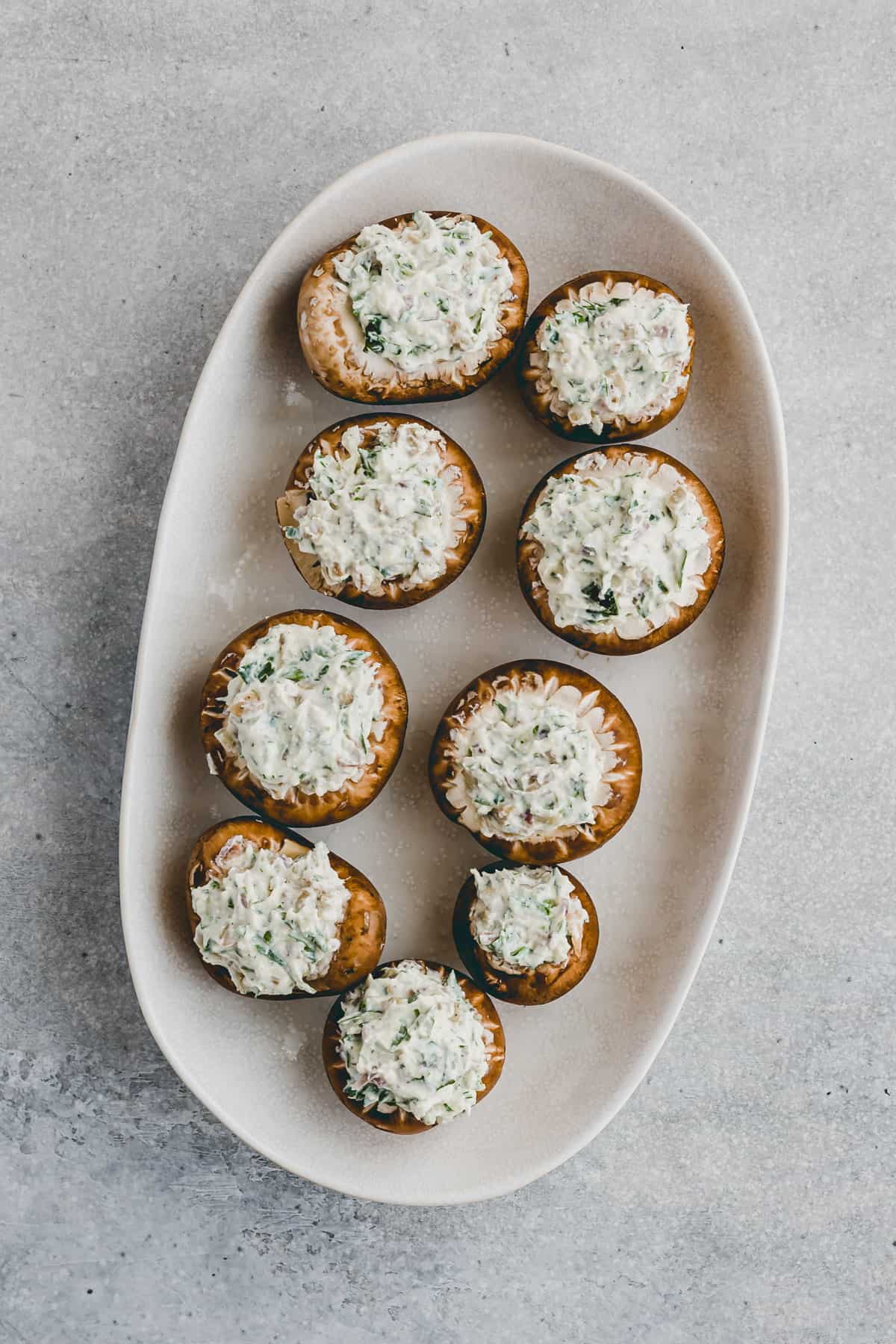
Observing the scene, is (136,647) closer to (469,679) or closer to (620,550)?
(469,679)

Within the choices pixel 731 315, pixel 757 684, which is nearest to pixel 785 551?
pixel 757 684

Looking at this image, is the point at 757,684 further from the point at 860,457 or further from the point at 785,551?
the point at 860,457

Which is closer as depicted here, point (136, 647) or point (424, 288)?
point (424, 288)

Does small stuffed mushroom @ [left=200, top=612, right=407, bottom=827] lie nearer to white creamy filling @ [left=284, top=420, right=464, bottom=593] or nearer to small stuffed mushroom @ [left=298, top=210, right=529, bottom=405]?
white creamy filling @ [left=284, top=420, right=464, bottom=593]

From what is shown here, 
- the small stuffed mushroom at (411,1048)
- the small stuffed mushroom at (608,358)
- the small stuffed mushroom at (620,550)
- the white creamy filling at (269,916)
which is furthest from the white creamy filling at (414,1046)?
the small stuffed mushroom at (608,358)

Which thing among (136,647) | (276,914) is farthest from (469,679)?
(136,647)

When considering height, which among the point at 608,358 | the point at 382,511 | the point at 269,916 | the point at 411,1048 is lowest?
the point at 411,1048
